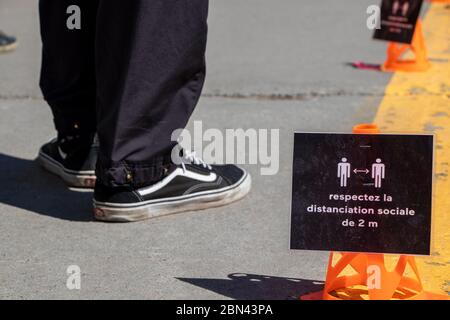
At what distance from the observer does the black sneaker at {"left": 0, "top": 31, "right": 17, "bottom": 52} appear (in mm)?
6770

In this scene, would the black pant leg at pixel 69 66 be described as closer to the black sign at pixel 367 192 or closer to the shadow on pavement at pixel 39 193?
the shadow on pavement at pixel 39 193

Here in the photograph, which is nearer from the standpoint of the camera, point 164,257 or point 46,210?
point 164,257

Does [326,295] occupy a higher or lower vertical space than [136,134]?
lower

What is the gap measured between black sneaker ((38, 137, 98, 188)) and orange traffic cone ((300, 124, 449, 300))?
1391 millimetres

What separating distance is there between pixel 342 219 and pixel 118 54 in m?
1.08

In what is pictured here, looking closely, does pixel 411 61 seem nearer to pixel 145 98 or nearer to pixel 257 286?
pixel 145 98

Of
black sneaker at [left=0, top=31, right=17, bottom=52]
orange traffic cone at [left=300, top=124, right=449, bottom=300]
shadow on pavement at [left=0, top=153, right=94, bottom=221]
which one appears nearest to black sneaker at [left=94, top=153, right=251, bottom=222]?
shadow on pavement at [left=0, top=153, right=94, bottom=221]

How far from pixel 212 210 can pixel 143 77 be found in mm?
657

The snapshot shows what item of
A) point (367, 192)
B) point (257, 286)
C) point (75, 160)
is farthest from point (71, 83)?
point (367, 192)

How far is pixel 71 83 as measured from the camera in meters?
4.14
